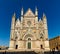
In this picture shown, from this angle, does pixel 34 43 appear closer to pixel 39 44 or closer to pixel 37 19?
pixel 39 44

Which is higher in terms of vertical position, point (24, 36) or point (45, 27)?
point (45, 27)

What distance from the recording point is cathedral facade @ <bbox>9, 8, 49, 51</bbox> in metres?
36.3

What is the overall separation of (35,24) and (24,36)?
549 cm

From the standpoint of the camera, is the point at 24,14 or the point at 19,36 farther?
the point at 24,14

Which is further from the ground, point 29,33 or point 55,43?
point 29,33

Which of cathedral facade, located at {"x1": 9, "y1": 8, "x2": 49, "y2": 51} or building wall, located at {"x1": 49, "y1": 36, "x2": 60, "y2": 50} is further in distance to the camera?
building wall, located at {"x1": 49, "y1": 36, "x2": 60, "y2": 50}

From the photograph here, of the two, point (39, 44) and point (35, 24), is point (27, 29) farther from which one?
point (39, 44)

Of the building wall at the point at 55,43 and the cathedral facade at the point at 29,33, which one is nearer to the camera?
the cathedral facade at the point at 29,33

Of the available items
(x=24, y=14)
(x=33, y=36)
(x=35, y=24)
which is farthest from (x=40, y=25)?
(x=24, y=14)

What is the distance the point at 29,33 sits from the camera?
37688 millimetres

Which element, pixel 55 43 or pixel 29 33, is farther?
pixel 55 43

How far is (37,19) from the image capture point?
1526 inches

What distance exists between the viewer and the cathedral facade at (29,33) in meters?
36.3

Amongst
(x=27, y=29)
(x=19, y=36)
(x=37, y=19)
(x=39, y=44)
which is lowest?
(x=39, y=44)
